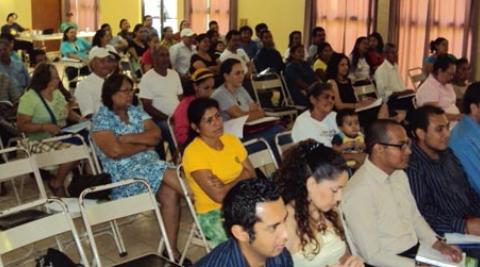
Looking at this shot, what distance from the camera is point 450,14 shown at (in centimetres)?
874

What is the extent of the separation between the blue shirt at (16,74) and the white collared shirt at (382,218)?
171 inches

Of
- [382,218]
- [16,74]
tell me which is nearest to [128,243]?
[382,218]

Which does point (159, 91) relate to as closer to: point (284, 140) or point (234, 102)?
point (234, 102)

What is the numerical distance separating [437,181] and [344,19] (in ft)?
22.9

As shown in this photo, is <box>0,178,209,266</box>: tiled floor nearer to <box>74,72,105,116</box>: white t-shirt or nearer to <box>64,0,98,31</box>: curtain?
<box>74,72,105,116</box>: white t-shirt

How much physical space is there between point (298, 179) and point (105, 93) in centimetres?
204

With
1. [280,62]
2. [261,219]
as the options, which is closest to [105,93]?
[261,219]

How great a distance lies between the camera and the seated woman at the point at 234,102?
5410mm

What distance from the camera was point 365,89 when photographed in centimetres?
714

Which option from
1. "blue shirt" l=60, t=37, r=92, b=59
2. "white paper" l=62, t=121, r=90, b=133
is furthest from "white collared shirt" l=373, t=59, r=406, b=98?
"blue shirt" l=60, t=37, r=92, b=59

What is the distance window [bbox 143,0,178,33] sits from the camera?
13.4 meters

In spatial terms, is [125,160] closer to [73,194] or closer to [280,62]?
[73,194]

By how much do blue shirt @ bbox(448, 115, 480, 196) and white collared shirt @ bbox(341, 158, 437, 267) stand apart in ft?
2.09

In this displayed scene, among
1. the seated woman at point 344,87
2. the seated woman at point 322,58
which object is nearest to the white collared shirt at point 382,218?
the seated woman at point 344,87
